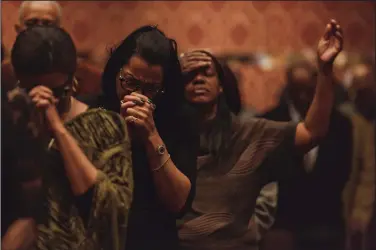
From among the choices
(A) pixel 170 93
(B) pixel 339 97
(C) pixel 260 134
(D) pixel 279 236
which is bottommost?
(D) pixel 279 236

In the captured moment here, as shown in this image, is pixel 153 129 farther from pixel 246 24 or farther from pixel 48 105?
pixel 246 24

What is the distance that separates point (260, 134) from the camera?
1.76 metres

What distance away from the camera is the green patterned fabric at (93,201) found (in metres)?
1.52

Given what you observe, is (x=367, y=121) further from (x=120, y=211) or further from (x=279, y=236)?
(x=120, y=211)

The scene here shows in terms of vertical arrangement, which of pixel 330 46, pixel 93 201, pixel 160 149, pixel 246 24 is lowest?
pixel 246 24

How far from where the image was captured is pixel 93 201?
1521mm

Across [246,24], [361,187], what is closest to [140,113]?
[361,187]

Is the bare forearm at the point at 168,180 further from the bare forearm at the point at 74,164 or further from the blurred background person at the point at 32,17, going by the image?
the blurred background person at the point at 32,17

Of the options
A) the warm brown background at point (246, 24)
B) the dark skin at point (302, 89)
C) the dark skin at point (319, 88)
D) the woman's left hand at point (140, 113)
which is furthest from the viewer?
the warm brown background at point (246, 24)

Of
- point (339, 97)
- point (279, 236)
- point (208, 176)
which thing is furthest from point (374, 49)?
point (208, 176)

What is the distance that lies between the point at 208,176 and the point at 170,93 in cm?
23

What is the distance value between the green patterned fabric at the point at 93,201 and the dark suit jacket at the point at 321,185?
0.45 m

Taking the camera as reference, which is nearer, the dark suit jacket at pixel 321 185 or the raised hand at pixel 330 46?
the raised hand at pixel 330 46

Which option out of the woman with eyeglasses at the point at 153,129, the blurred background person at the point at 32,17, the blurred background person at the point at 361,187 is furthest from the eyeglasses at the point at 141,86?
the blurred background person at the point at 361,187
